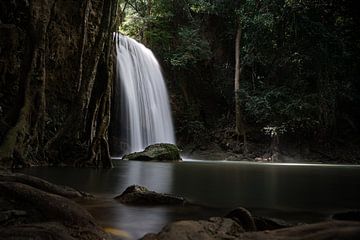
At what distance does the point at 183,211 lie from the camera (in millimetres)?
4293

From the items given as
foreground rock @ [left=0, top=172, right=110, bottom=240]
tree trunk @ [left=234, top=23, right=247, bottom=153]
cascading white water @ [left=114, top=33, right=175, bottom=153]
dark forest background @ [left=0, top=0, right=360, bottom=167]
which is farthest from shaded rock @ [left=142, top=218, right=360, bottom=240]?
tree trunk @ [left=234, top=23, right=247, bottom=153]

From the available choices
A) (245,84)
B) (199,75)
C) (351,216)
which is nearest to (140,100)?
(199,75)

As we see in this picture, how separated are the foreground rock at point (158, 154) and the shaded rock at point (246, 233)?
13.1 meters

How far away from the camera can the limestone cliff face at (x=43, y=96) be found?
9273 mm

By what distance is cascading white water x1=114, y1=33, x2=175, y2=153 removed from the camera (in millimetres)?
19031

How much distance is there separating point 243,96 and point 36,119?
1342cm

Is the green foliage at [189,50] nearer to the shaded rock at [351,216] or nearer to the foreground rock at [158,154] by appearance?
the foreground rock at [158,154]

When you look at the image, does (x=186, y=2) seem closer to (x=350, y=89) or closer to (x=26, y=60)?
(x=350, y=89)

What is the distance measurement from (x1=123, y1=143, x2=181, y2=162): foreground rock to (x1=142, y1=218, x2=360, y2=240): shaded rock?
13097 mm

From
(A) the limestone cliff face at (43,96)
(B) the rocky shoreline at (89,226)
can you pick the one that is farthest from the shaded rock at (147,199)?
(A) the limestone cliff face at (43,96)

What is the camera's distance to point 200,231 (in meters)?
2.67

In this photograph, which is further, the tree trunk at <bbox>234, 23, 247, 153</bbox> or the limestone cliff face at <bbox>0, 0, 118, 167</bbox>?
the tree trunk at <bbox>234, 23, 247, 153</bbox>

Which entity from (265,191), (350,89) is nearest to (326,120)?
(350,89)

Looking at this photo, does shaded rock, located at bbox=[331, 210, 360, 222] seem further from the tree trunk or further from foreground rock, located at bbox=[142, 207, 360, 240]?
the tree trunk
